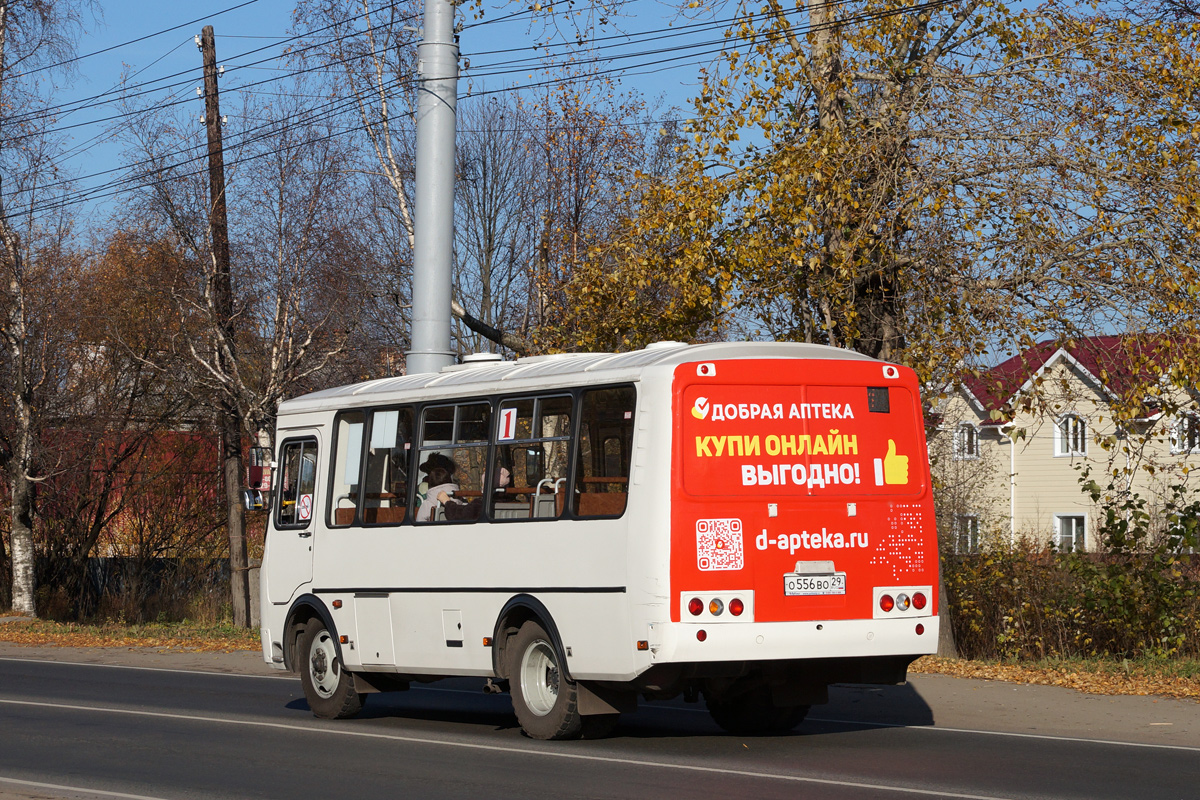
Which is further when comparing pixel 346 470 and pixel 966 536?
pixel 966 536

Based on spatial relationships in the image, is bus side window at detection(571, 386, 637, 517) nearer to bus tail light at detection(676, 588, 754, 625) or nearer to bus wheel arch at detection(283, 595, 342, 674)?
bus tail light at detection(676, 588, 754, 625)

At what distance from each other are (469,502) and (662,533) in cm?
242

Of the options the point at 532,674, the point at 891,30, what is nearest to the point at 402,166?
the point at 891,30

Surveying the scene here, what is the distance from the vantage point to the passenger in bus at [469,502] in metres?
12.3

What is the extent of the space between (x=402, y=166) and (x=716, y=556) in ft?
69.7

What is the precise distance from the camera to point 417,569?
1307cm

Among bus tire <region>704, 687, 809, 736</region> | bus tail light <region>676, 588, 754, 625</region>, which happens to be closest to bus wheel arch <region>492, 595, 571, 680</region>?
bus tail light <region>676, 588, 754, 625</region>

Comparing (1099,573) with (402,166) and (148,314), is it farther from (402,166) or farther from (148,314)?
(148,314)

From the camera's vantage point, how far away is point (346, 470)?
14141 mm

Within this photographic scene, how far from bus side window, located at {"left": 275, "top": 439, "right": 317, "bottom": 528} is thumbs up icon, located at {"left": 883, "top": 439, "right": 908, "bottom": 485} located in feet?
18.4

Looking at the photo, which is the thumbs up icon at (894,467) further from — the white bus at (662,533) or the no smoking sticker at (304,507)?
the no smoking sticker at (304,507)

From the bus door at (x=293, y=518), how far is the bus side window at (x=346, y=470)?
0.33 metres

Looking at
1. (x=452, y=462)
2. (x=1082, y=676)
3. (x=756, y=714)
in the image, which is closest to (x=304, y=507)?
(x=452, y=462)

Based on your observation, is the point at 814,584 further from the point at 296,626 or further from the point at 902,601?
the point at 296,626
